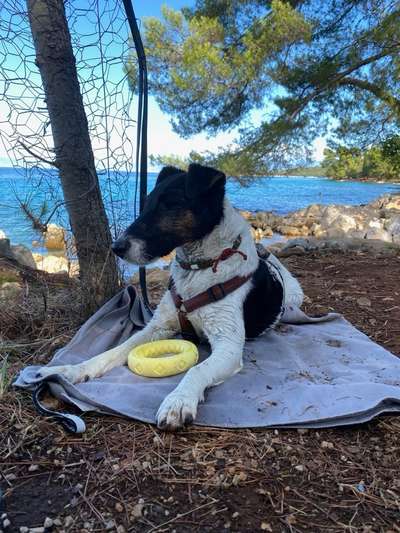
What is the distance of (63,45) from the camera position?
→ 3.41 metres

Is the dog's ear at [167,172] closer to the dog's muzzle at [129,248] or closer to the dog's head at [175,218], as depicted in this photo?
the dog's head at [175,218]

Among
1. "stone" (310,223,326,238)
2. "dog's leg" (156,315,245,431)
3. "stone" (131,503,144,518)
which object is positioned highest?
"dog's leg" (156,315,245,431)

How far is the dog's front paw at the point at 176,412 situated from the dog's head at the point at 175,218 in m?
1.10

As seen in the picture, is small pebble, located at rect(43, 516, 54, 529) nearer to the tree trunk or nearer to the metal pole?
the tree trunk

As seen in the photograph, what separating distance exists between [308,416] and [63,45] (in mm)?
3283

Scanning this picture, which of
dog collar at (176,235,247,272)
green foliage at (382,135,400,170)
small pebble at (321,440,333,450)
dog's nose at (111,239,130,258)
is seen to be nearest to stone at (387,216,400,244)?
green foliage at (382,135,400,170)

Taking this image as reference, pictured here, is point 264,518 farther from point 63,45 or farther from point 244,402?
point 63,45

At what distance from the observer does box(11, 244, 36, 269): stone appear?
24.3 feet

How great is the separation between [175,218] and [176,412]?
1.35 metres

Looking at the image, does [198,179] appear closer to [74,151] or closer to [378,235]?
[74,151]

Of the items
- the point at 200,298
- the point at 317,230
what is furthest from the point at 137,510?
the point at 317,230

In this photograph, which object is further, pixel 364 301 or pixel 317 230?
pixel 317 230

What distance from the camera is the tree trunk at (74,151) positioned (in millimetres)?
3373

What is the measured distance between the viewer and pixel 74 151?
11.6 feet
